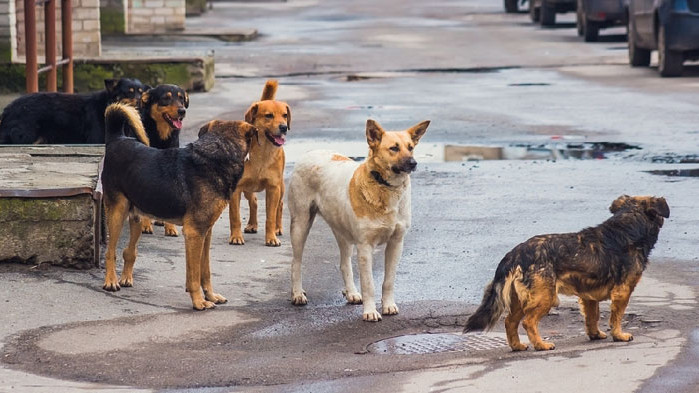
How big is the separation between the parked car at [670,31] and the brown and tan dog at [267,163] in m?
11.6

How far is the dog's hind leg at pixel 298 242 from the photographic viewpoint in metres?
8.57

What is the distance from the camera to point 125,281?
8.84 meters

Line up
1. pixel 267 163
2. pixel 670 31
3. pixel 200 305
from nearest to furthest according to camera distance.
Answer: pixel 200 305, pixel 267 163, pixel 670 31

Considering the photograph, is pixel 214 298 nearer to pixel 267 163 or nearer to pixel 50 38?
pixel 267 163

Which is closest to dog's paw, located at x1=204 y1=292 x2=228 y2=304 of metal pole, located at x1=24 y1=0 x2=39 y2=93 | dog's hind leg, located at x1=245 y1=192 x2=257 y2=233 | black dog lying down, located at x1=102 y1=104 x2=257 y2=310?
black dog lying down, located at x1=102 y1=104 x2=257 y2=310

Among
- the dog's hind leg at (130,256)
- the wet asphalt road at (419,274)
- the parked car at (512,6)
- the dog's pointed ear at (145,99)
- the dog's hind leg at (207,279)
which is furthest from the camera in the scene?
the parked car at (512,6)

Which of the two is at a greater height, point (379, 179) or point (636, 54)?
point (379, 179)

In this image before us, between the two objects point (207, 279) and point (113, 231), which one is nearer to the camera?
point (207, 279)

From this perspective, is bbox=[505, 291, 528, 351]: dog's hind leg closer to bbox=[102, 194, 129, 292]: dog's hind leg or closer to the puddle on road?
bbox=[102, 194, 129, 292]: dog's hind leg

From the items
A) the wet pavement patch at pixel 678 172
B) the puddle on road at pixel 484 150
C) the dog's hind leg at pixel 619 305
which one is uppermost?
the dog's hind leg at pixel 619 305

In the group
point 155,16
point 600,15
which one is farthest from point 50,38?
point 155,16

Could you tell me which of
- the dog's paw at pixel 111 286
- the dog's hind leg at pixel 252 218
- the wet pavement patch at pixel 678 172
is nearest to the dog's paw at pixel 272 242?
the dog's hind leg at pixel 252 218

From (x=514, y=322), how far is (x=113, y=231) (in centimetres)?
277

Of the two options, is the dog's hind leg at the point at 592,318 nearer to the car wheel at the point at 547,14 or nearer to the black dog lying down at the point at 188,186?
the black dog lying down at the point at 188,186
